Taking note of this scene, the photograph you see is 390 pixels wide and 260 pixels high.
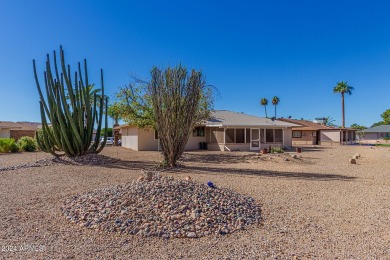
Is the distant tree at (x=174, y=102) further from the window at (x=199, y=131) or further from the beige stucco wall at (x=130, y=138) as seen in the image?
the window at (x=199, y=131)

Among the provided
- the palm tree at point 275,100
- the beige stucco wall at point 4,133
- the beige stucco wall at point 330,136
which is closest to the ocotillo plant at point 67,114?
the beige stucco wall at point 4,133

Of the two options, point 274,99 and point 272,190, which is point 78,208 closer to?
point 272,190

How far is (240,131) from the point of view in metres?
24.0

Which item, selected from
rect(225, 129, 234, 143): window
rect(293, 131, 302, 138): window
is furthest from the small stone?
rect(293, 131, 302, 138): window

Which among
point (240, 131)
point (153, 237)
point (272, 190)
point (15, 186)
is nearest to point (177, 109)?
point (272, 190)

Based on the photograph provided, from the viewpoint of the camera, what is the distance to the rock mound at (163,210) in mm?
4586

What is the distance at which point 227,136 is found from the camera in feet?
77.4

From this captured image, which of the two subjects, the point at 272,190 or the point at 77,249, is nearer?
the point at 77,249

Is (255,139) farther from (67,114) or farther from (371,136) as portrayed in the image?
(371,136)

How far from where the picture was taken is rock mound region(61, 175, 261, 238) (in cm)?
459

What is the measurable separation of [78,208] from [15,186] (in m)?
3.91

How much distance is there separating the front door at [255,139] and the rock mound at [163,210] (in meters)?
18.0

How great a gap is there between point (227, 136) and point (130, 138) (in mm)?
9603

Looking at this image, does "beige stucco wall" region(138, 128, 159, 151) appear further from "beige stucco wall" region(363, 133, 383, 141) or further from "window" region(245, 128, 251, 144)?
"beige stucco wall" region(363, 133, 383, 141)
